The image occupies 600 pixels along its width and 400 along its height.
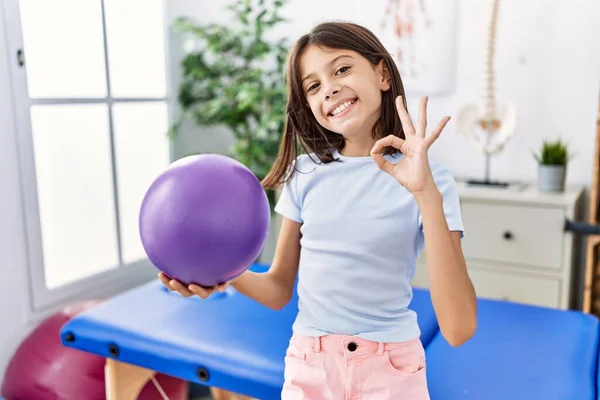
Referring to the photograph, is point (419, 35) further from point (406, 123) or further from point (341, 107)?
point (406, 123)

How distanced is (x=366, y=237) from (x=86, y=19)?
6.15 ft

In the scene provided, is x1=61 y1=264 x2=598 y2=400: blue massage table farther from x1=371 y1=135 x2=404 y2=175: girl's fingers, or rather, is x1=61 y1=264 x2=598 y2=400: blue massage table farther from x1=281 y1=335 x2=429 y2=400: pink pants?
x1=371 y1=135 x2=404 y2=175: girl's fingers

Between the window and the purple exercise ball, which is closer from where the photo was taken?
the purple exercise ball

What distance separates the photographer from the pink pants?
1022 millimetres

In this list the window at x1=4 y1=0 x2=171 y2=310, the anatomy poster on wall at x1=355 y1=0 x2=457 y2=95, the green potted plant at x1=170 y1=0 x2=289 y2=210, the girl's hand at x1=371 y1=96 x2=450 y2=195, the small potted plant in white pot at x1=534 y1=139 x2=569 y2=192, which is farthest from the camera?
the anatomy poster on wall at x1=355 y1=0 x2=457 y2=95

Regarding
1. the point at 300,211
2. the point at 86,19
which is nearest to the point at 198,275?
the point at 300,211

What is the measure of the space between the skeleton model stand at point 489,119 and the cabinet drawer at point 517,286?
392 mm

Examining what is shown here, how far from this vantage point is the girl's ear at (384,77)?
107cm

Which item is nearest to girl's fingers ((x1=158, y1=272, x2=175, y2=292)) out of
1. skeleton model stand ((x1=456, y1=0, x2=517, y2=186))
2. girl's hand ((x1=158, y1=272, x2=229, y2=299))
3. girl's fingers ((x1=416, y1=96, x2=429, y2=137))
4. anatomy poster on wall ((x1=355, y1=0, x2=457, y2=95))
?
girl's hand ((x1=158, y1=272, x2=229, y2=299))

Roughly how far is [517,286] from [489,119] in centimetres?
71

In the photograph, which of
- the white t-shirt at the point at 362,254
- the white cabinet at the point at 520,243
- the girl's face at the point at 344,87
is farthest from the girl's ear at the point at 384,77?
the white cabinet at the point at 520,243

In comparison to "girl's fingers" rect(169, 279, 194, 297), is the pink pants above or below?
below

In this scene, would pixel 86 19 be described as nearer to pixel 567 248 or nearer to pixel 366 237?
pixel 366 237

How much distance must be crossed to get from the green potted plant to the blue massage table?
0.96 metres
